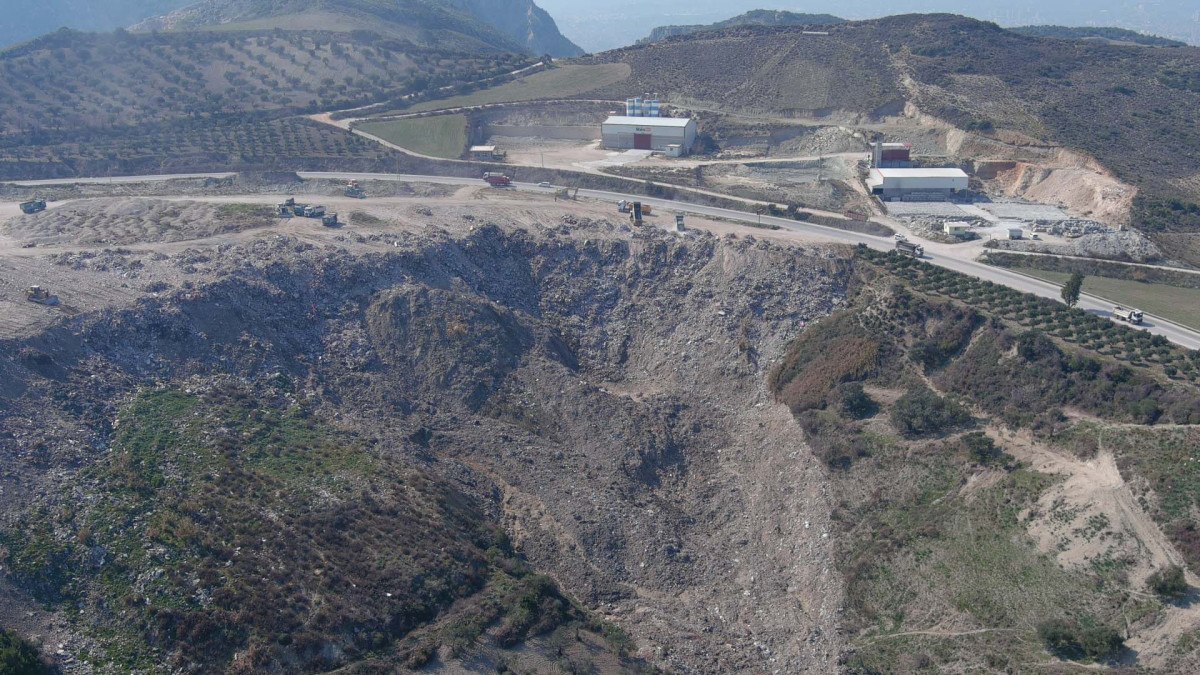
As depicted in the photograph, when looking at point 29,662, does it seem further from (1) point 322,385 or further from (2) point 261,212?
(2) point 261,212

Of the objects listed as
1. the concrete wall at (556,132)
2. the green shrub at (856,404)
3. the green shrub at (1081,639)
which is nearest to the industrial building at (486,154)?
the concrete wall at (556,132)

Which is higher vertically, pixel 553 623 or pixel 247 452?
pixel 247 452

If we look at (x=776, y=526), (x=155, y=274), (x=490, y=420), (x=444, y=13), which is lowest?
(x=776, y=526)

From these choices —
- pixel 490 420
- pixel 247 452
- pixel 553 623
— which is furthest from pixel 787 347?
pixel 247 452

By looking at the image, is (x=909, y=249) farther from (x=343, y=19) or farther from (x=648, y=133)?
(x=343, y=19)

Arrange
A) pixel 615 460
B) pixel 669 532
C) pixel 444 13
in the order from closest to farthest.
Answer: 1. pixel 669 532
2. pixel 615 460
3. pixel 444 13

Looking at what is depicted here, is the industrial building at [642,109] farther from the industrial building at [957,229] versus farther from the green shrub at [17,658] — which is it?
the green shrub at [17,658]

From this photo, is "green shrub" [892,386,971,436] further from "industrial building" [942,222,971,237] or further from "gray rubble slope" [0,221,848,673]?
"industrial building" [942,222,971,237]

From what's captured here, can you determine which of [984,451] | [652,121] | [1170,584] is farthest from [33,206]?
[1170,584]
